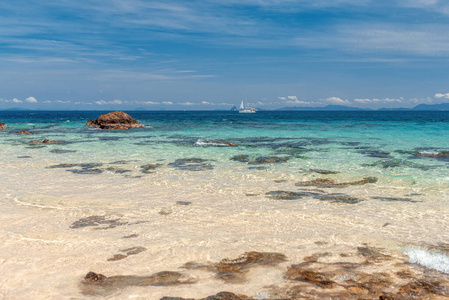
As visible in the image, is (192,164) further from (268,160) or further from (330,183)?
(330,183)

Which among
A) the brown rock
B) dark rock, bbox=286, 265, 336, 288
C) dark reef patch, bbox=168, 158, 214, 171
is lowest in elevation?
dark rock, bbox=286, 265, 336, 288

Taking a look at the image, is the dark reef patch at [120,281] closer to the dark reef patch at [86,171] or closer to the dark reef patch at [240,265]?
the dark reef patch at [240,265]

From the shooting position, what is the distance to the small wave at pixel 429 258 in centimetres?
598

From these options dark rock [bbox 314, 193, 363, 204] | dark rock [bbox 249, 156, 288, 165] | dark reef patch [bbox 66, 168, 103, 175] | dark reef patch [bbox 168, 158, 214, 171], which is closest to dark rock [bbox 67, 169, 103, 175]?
dark reef patch [bbox 66, 168, 103, 175]

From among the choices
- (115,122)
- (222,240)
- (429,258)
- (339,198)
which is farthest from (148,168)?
(115,122)

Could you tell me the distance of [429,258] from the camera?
632 centimetres

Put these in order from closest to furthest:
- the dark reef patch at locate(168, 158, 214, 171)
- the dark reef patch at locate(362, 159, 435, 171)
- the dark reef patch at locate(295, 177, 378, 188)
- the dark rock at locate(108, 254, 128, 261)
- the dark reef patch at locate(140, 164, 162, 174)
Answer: the dark rock at locate(108, 254, 128, 261) < the dark reef patch at locate(295, 177, 378, 188) < the dark reef patch at locate(140, 164, 162, 174) < the dark reef patch at locate(362, 159, 435, 171) < the dark reef patch at locate(168, 158, 214, 171)

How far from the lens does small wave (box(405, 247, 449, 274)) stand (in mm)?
5984

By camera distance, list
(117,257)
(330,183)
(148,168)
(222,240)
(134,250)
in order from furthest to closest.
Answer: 1. (148,168)
2. (330,183)
3. (222,240)
4. (134,250)
5. (117,257)

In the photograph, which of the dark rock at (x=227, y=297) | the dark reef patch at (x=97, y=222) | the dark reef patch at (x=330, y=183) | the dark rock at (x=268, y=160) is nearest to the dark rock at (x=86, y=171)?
the dark reef patch at (x=97, y=222)

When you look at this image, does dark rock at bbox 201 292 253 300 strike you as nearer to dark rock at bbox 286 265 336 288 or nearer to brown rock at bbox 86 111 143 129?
dark rock at bbox 286 265 336 288

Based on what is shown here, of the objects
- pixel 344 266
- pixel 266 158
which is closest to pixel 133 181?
pixel 266 158

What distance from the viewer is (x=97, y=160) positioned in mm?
18906

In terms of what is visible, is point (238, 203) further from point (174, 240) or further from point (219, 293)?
point (219, 293)
